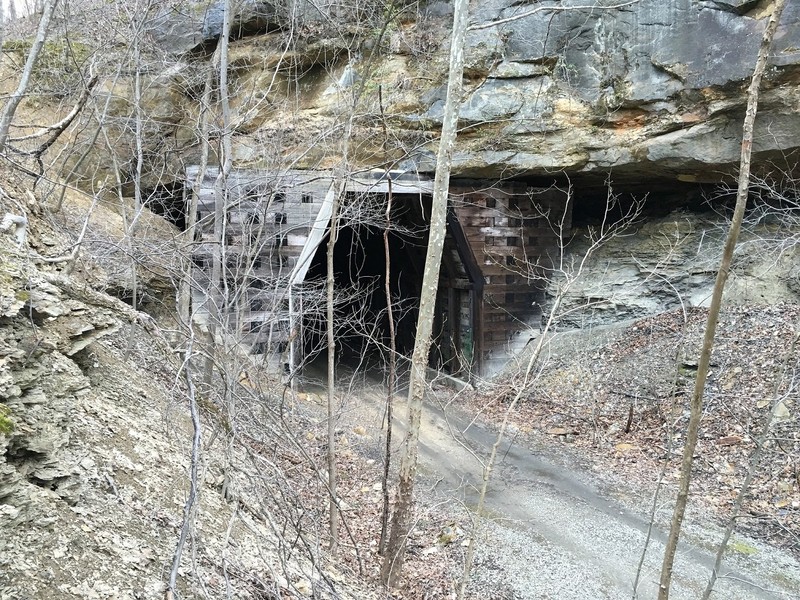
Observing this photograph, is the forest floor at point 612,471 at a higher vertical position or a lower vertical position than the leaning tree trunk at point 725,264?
lower

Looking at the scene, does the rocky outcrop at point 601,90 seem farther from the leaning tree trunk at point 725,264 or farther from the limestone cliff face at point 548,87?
the leaning tree trunk at point 725,264

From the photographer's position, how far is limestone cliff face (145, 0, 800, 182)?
416 inches

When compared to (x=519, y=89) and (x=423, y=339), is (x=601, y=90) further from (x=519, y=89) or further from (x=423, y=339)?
(x=423, y=339)

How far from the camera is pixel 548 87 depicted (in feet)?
39.9

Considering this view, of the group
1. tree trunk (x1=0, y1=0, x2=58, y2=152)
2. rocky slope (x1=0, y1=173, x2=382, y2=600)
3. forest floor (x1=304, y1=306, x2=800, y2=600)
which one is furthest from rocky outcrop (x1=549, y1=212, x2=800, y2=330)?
tree trunk (x1=0, y1=0, x2=58, y2=152)

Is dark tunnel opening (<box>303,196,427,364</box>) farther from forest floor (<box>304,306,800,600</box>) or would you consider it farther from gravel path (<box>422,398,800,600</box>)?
gravel path (<box>422,398,800,600</box>)

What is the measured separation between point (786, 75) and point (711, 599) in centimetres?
899

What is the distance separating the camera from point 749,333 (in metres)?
11.0

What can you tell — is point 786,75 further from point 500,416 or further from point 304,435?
point 304,435

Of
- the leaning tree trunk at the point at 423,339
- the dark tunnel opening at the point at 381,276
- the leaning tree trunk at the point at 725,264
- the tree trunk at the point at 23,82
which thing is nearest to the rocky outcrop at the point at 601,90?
the dark tunnel opening at the point at 381,276

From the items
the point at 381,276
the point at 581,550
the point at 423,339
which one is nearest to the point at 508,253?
the point at 381,276

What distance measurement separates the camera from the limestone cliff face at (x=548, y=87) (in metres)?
10.6

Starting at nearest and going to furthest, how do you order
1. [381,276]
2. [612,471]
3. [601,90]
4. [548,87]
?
1. [612,471]
2. [601,90]
3. [548,87]
4. [381,276]

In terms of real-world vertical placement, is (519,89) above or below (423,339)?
above
